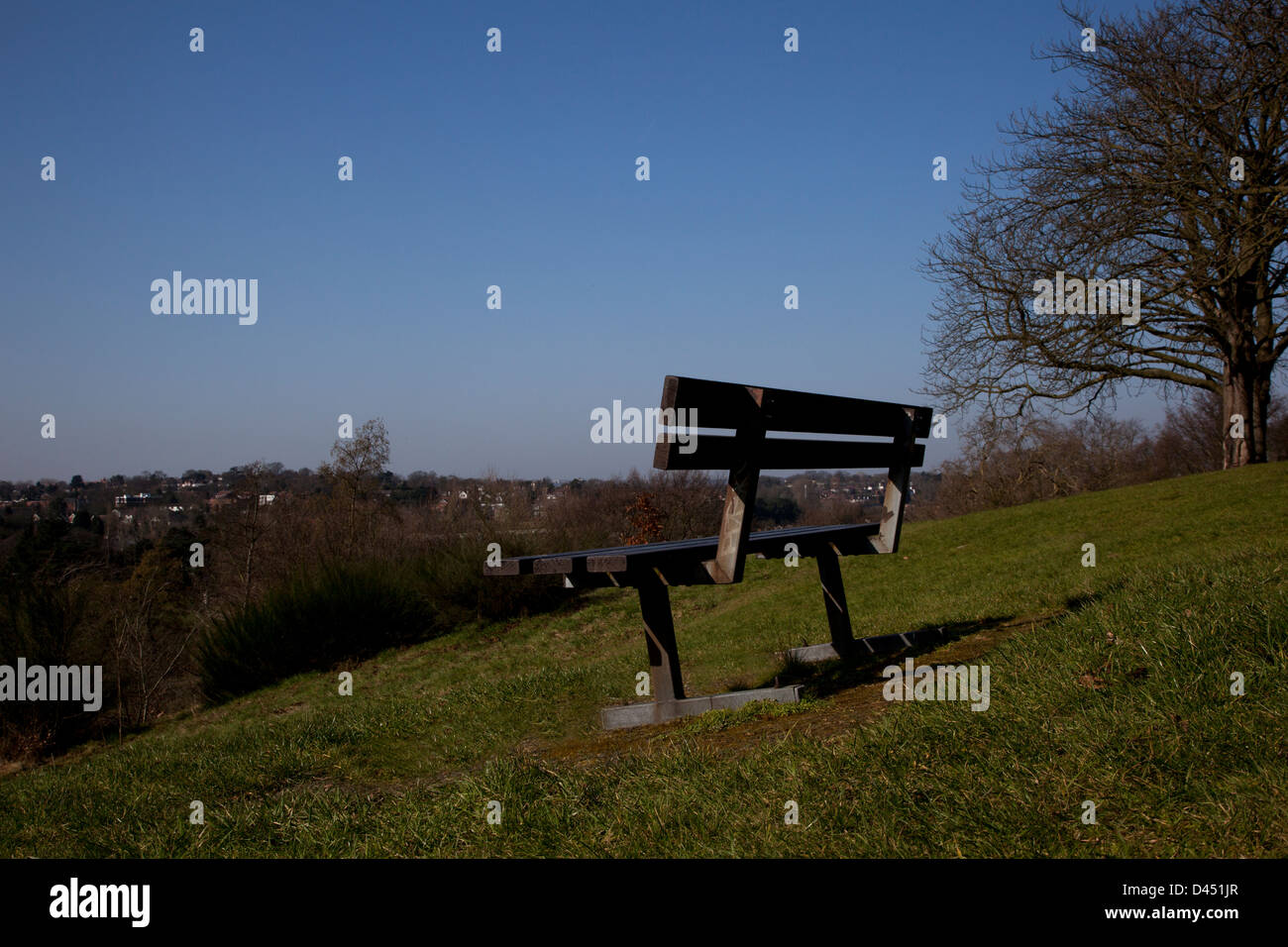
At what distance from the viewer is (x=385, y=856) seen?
2969mm

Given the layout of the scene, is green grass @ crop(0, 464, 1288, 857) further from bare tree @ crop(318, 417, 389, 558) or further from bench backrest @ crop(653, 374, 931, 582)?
bare tree @ crop(318, 417, 389, 558)

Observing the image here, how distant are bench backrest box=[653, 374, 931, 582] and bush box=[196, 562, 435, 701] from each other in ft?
34.4

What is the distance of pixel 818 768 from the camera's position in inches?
120

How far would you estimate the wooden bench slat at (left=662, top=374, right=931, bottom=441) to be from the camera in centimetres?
387

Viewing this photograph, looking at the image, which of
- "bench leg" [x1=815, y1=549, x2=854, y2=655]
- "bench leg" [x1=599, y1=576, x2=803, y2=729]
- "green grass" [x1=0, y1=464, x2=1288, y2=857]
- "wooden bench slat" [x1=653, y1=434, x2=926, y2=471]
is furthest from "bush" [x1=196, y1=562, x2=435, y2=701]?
"wooden bench slat" [x1=653, y1=434, x2=926, y2=471]

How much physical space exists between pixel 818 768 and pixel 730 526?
1.40 m

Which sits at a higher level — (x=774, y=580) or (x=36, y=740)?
(x=774, y=580)

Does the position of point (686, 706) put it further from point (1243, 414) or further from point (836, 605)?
point (1243, 414)

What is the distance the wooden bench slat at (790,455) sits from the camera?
Answer: 3.89 m

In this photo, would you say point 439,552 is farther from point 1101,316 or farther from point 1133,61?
point 1133,61

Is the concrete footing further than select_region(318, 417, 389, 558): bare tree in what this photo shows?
No

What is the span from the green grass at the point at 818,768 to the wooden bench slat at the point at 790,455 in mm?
1186
